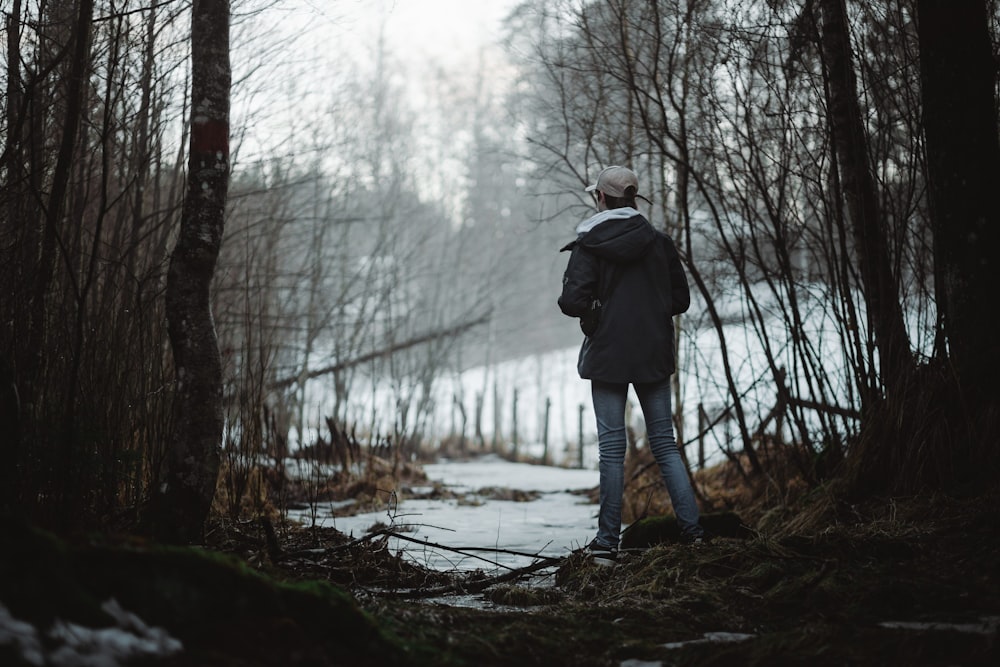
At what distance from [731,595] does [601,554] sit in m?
0.87

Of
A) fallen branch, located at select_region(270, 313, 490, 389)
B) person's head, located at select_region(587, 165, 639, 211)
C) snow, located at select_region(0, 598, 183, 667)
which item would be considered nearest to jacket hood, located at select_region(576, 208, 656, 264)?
person's head, located at select_region(587, 165, 639, 211)

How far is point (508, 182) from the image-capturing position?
24.0m

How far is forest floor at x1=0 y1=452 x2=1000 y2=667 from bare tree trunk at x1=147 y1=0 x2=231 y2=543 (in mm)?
353

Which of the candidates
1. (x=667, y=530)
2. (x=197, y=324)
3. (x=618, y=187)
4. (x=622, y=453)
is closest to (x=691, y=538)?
(x=667, y=530)

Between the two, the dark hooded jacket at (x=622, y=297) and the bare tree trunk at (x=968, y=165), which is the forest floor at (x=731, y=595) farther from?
the dark hooded jacket at (x=622, y=297)

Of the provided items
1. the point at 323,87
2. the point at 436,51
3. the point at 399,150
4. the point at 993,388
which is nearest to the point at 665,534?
the point at 993,388

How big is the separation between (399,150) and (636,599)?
48.8ft

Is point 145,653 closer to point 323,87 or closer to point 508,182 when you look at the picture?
point 323,87

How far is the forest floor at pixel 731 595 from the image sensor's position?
2400mm

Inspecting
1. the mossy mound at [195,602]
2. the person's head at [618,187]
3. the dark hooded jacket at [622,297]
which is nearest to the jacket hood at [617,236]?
the dark hooded jacket at [622,297]

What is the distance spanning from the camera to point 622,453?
4.25 metres

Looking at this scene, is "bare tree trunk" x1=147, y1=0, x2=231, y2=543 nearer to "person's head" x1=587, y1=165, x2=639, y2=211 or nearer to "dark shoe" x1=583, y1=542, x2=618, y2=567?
"dark shoe" x1=583, y1=542, x2=618, y2=567

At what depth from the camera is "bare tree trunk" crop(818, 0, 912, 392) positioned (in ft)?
15.4

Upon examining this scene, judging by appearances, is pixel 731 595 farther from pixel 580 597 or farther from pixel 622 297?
pixel 622 297
